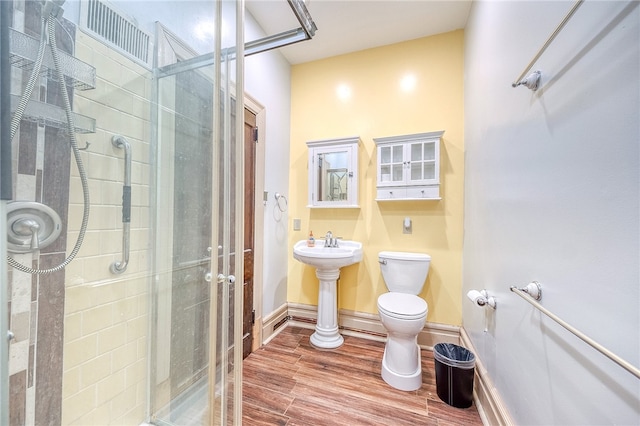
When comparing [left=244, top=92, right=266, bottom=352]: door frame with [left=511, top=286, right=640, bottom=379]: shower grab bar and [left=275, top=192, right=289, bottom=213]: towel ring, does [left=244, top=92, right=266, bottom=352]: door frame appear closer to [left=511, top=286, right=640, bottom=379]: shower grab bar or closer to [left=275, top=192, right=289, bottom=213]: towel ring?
[left=275, top=192, right=289, bottom=213]: towel ring

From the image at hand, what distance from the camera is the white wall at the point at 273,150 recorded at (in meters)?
2.04

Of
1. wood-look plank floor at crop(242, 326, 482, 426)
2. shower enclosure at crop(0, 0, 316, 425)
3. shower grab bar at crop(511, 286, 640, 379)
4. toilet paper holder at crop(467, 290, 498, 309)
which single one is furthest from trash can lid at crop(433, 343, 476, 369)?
shower enclosure at crop(0, 0, 316, 425)

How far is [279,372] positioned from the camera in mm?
1756

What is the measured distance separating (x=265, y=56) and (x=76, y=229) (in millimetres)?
1881

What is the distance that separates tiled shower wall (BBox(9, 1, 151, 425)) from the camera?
807 millimetres

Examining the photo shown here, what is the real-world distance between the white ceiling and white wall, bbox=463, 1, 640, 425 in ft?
2.40

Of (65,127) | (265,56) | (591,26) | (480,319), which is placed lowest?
(480,319)

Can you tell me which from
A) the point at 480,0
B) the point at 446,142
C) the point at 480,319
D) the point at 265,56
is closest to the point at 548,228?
the point at 480,319

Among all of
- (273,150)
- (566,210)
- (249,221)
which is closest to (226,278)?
(249,221)

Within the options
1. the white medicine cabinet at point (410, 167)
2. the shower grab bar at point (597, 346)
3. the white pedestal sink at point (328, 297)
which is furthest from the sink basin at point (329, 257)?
the shower grab bar at point (597, 346)

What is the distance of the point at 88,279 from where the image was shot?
0.97m

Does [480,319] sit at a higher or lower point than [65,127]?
lower

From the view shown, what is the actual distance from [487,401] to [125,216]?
2004mm

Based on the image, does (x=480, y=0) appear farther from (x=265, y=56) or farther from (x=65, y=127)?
(x=65, y=127)
